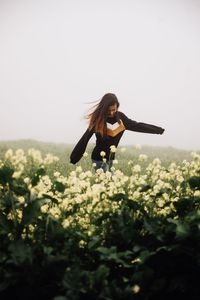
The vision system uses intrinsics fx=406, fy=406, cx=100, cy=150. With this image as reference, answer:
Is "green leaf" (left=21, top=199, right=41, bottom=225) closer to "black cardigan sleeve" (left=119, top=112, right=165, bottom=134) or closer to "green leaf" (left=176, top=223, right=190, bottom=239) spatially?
"green leaf" (left=176, top=223, right=190, bottom=239)

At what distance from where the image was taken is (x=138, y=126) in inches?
294

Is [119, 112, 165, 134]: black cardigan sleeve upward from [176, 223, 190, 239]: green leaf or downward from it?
upward

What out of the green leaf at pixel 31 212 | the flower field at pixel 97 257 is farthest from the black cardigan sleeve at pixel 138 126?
the green leaf at pixel 31 212

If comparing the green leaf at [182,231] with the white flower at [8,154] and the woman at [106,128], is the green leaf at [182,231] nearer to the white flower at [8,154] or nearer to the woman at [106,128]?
the white flower at [8,154]

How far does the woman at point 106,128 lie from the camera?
6938mm

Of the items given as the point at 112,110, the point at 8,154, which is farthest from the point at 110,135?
the point at 8,154

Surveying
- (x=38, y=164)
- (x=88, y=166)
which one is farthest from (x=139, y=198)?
(x=88, y=166)

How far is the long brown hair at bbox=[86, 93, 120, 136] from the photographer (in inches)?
272

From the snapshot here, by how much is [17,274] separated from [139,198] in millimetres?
1534

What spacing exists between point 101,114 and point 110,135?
46 cm

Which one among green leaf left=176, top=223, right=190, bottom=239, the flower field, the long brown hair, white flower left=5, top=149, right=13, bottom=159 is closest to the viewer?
the flower field

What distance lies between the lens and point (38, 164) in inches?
151

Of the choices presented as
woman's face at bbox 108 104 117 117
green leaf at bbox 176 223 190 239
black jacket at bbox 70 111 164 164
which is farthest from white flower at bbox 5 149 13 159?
woman's face at bbox 108 104 117 117

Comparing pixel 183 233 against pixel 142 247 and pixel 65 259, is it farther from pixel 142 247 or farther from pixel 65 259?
pixel 65 259
